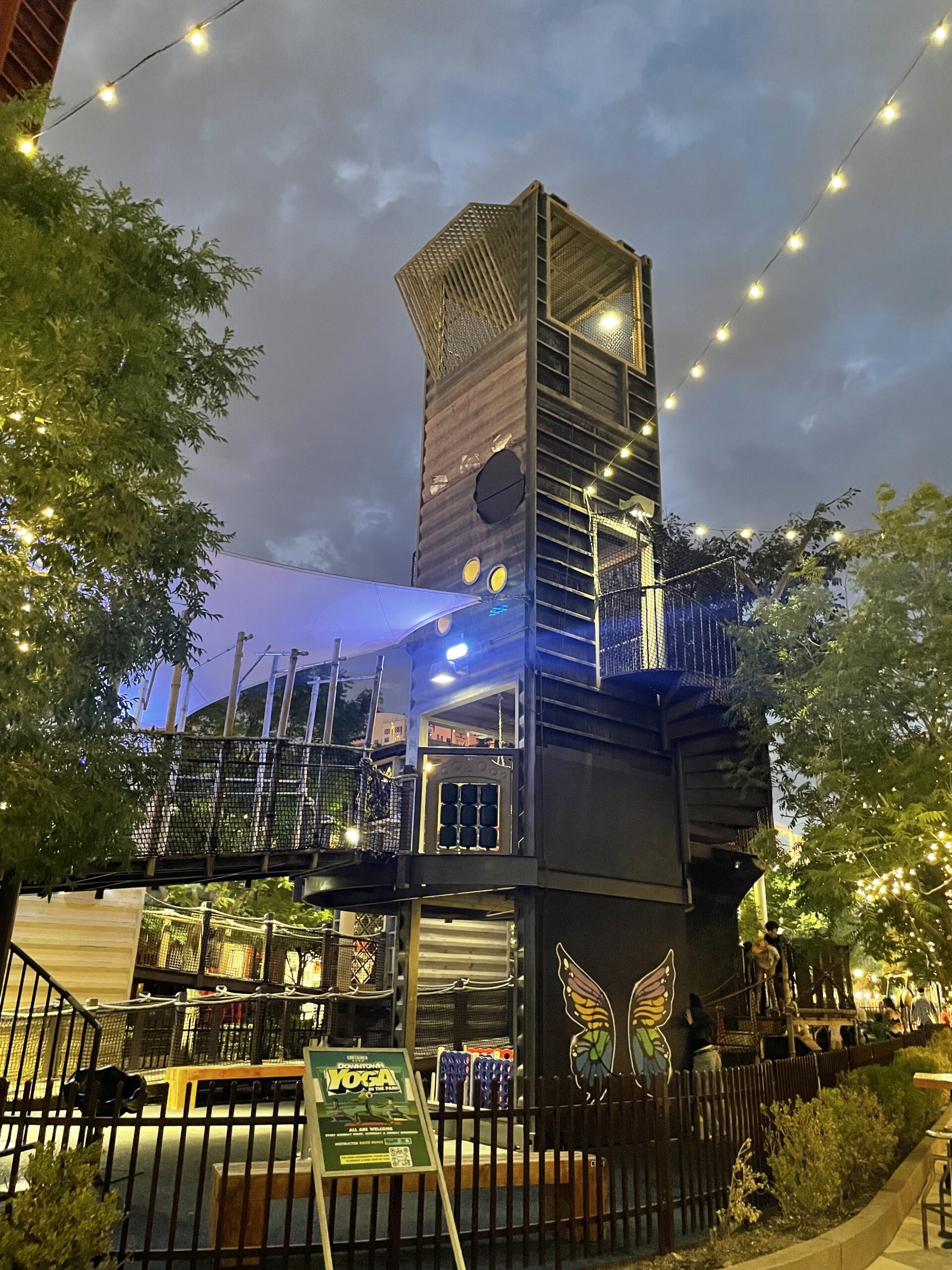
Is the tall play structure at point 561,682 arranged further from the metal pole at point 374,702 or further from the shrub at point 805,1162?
the shrub at point 805,1162

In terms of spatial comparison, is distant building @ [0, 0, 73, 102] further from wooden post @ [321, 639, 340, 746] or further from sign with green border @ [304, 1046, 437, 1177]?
sign with green border @ [304, 1046, 437, 1177]

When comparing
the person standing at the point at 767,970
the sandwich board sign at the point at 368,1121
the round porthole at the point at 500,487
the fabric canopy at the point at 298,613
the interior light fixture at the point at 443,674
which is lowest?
the sandwich board sign at the point at 368,1121

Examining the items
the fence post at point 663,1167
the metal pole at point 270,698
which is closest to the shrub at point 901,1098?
the fence post at point 663,1167

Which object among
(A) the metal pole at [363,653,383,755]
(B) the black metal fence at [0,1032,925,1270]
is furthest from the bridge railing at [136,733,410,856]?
(B) the black metal fence at [0,1032,925,1270]

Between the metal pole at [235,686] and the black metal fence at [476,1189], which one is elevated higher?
the metal pole at [235,686]

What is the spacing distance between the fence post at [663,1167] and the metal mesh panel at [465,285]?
13.8 meters

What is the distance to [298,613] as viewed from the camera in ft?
47.4

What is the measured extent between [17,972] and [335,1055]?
10.3 m

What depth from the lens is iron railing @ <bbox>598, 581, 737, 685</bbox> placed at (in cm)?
1398

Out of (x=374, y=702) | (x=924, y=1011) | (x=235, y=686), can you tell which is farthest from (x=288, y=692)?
(x=924, y=1011)

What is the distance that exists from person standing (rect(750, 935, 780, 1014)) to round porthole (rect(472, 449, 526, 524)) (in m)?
8.61

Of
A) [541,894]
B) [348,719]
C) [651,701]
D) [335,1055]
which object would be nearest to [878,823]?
[651,701]

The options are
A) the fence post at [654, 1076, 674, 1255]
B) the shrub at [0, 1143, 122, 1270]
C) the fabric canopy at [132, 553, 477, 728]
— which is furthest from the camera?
the fabric canopy at [132, 553, 477, 728]

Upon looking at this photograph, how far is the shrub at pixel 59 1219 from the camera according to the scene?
4.33 m
